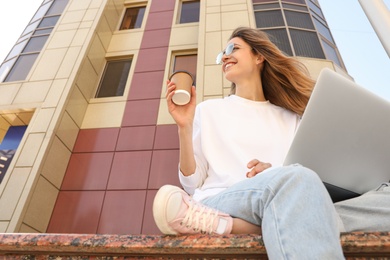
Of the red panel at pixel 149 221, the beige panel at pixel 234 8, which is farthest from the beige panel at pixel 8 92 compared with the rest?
the beige panel at pixel 234 8

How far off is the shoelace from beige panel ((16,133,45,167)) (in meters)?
4.07

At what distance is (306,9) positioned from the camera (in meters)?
6.49

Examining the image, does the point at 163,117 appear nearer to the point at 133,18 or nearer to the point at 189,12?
the point at 189,12

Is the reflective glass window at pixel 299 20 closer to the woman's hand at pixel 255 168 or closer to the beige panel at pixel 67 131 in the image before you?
the beige panel at pixel 67 131

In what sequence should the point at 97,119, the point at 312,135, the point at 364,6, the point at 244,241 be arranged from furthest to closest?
A: the point at 97,119 < the point at 364,6 < the point at 312,135 < the point at 244,241

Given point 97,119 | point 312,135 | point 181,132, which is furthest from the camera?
point 97,119

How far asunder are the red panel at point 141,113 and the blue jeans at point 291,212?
4.03 m

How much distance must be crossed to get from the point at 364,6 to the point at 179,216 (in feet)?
8.37

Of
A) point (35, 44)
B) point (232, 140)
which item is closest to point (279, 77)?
point (232, 140)

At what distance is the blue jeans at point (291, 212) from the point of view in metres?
0.75

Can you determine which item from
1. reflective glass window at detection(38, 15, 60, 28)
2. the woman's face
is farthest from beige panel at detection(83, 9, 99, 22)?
the woman's face

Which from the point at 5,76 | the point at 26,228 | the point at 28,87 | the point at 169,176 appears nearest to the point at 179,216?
the point at 169,176

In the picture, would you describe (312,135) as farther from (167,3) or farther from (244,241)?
(167,3)

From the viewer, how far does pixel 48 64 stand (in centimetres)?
566
